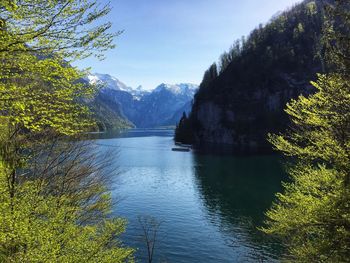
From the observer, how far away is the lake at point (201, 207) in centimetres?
4162

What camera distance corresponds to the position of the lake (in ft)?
137

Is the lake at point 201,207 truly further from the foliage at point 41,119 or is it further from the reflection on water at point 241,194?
the foliage at point 41,119

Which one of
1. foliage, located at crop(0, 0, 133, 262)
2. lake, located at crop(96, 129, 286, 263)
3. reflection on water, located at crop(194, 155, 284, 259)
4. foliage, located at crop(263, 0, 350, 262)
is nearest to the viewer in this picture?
foliage, located at crop(0, 0, 133, 262)

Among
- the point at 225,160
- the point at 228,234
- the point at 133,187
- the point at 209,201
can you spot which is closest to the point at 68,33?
the point at 228,234

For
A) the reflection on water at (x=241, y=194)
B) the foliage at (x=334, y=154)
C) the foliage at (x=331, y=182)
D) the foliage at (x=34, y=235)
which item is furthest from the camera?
the reflection on water at (x=241, y=194)

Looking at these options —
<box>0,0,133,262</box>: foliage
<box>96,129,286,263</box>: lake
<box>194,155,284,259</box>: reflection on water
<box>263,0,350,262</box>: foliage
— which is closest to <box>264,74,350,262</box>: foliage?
<box>263,0,350,262</box>: foliage

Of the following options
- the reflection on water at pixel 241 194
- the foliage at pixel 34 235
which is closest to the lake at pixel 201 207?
the reflection on water at pixel 241 194

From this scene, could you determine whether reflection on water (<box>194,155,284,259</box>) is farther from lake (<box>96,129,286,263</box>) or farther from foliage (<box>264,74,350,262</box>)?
foliage (<box>264,74,350,262</box>)

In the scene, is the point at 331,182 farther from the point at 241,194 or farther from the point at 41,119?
the point at 241,194

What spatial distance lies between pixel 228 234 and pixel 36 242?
35998mm

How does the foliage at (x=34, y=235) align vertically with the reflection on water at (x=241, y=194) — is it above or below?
above

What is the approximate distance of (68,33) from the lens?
9852 millimetres

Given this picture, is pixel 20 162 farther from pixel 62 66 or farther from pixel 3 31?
pixel 3 31

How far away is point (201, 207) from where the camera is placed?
201ft
